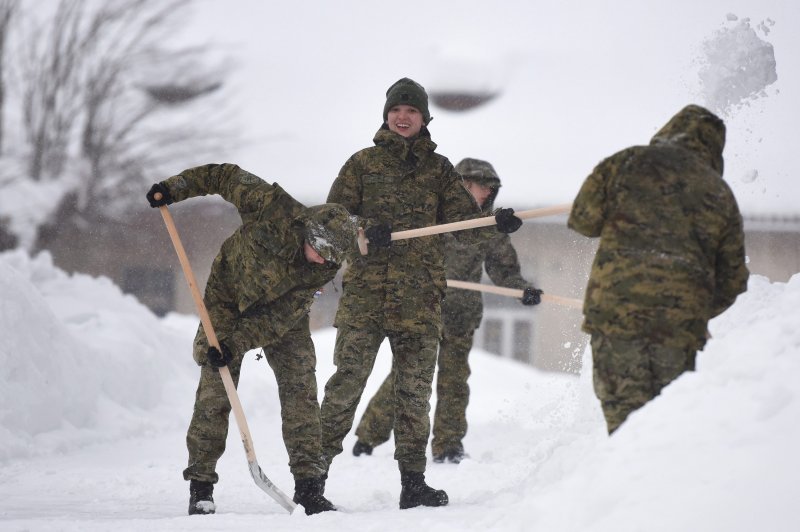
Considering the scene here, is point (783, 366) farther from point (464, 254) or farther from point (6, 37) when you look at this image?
point (6, 37)

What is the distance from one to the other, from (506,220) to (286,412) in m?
1.42

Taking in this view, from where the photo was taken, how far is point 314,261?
4.10 meters

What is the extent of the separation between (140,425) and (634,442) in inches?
238

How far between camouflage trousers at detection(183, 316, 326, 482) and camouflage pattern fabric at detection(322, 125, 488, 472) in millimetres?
364

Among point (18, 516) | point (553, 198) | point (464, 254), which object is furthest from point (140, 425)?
point (553, 198)

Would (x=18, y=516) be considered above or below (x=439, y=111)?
below

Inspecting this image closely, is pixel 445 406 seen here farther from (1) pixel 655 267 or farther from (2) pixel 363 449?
(1) pixel 655 267

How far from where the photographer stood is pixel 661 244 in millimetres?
3277

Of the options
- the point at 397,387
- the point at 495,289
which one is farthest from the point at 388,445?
the point at 397,387

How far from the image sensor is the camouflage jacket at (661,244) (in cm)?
327

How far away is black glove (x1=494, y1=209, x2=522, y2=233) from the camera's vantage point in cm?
467

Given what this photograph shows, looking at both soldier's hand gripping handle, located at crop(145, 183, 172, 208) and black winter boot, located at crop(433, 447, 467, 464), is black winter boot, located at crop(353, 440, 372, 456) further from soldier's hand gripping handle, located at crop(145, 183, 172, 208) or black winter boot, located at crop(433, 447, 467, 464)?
soldier's hand gripping handle, located at crop(145, 183, 172, 208)

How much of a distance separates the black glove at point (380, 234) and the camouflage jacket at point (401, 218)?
0.11 m

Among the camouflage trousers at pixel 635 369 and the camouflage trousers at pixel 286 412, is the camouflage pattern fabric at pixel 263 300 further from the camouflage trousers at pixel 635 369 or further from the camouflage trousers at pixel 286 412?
the camouflage trousers at pixel 635 369
